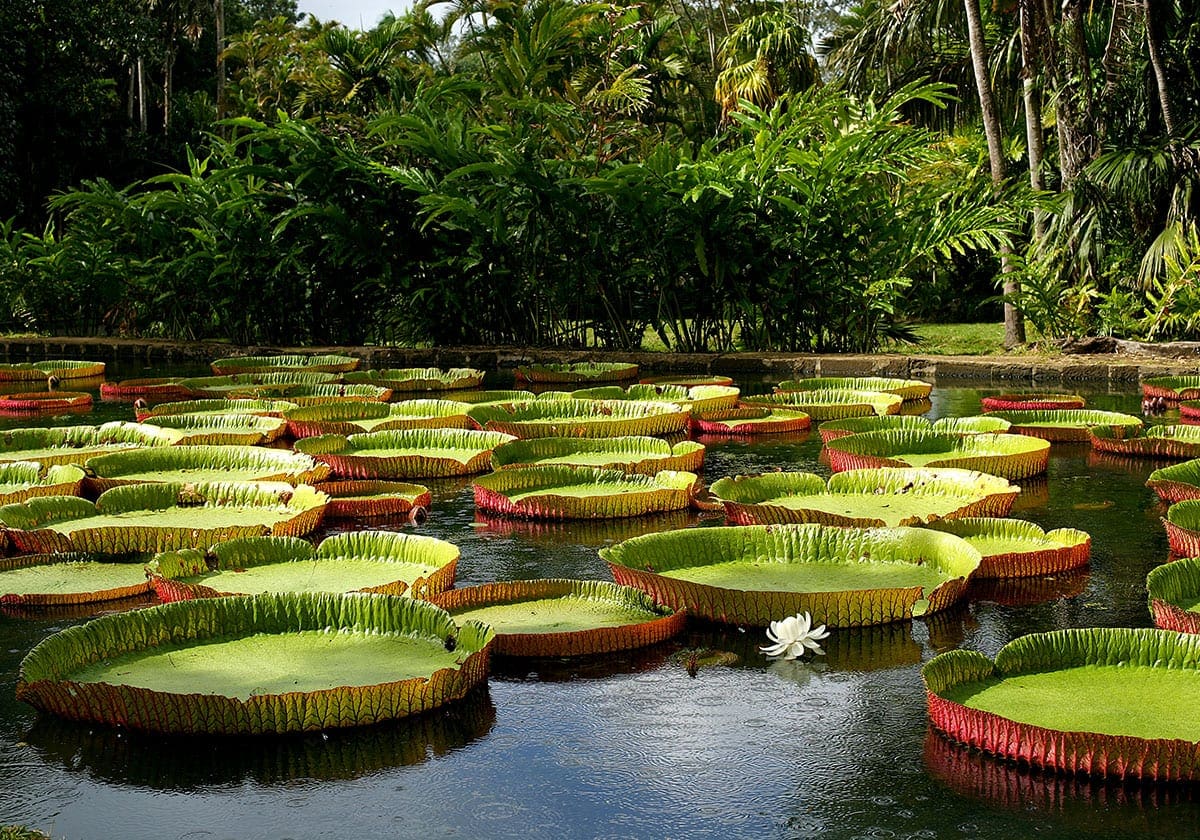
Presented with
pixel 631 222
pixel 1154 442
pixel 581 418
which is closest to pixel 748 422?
pixel 581 418

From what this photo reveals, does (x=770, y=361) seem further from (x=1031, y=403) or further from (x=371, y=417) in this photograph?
(x=371, y=417)

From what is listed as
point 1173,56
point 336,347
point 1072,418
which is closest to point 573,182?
point 336,347

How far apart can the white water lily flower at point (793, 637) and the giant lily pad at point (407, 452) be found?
8.53 ft

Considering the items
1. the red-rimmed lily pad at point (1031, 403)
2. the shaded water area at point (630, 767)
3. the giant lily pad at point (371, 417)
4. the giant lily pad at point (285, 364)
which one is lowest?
the shaded water area at point (630, 767)

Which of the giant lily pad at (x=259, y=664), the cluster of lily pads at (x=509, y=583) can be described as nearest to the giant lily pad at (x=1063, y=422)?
the cluster of lily pads at (x=509, y=583)

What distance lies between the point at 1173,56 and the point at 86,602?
34.7 ft

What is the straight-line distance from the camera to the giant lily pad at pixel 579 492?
4203 millimetres

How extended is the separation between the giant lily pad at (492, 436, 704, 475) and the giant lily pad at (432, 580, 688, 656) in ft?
6.00

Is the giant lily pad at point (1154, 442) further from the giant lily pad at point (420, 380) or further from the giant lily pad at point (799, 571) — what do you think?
the giant lily pad at point (420, 380)

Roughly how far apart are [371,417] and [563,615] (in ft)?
12.0

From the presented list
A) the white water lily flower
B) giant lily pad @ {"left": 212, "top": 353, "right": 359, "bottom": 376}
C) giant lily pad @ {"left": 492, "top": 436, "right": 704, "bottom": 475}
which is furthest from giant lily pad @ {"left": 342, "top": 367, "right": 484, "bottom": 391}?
the white water lily flower

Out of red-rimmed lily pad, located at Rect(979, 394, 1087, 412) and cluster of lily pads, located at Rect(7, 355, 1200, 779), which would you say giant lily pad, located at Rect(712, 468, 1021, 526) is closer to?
cluster of lily pads, located at Rect(7, 355, 1200, 779)

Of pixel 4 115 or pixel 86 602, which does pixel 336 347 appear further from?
pixel 4 115

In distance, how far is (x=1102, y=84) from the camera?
11008 mm
